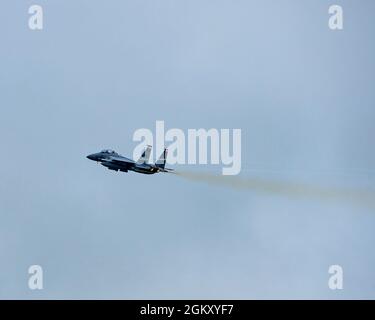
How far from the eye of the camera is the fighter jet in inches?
1212

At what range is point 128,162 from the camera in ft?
104

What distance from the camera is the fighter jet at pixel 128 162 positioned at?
101 ft

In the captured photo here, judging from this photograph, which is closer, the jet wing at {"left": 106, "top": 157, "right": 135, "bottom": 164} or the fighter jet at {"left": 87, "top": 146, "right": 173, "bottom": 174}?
the fighter jet at {"left": 87, "top": 146, "right": 173, "bottom": 174}

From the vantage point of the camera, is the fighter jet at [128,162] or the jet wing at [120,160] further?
the jet wing at [120,160]
